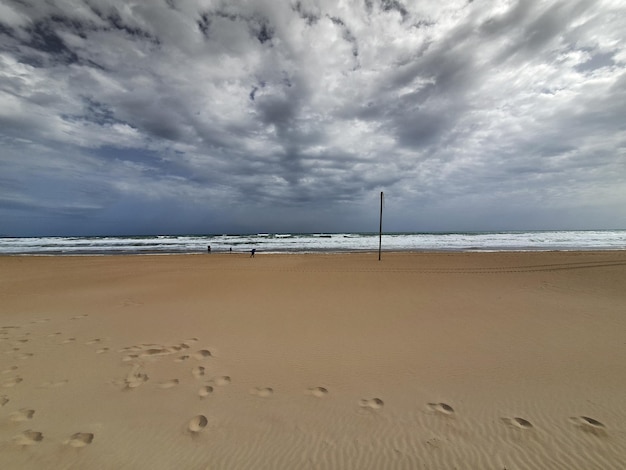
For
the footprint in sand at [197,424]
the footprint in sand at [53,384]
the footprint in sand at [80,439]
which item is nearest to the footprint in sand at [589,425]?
the footprint in sand at [197,424]

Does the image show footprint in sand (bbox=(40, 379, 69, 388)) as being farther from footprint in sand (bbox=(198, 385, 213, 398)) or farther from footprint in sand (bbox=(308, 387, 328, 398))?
footprint in sand (bbox=(308, 387, 328, 398))

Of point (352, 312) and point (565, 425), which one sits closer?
point (565, 425)

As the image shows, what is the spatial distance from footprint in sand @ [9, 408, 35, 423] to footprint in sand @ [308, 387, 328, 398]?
309 cm

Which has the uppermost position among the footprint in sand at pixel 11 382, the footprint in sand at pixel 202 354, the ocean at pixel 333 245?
the ocean at pixel 333 245

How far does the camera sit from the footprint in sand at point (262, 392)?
143 inches

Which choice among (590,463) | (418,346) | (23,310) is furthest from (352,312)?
(23,310)

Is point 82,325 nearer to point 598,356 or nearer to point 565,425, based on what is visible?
point 565,425

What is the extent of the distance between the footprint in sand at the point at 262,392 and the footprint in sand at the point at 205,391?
53 cm

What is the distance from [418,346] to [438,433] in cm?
214

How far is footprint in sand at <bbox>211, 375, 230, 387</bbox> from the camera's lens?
3.87m

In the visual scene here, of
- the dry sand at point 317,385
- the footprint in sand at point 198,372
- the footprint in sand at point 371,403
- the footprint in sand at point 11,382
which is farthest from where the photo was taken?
the footprint in sand at point 198,372

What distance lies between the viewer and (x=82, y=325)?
6207 millimetres

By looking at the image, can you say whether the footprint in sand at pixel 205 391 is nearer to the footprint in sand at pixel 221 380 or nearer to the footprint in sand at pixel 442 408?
the footprint in sand at pixel 221 380

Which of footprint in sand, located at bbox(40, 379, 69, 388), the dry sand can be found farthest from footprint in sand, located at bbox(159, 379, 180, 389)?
footprint in sand, located at bbox(40, 379, 69, 388)
